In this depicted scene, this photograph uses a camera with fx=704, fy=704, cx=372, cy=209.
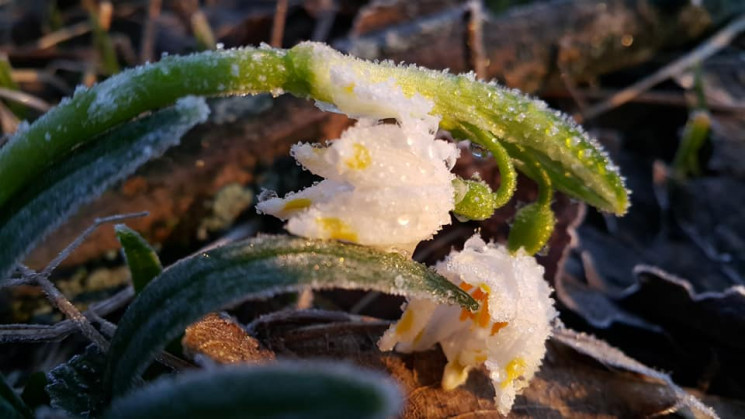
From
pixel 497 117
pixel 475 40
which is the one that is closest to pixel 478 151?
pixel 497 117

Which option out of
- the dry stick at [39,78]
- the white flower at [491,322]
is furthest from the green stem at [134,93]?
the dry stick at [39,78]

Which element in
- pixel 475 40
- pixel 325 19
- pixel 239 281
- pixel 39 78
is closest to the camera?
pixel 239 281

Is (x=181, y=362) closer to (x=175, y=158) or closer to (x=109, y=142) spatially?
(x=109, y=142)

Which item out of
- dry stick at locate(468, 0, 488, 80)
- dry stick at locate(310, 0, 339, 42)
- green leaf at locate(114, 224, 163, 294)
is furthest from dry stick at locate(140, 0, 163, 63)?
green leaf at locate(114, 224, 163, 294)

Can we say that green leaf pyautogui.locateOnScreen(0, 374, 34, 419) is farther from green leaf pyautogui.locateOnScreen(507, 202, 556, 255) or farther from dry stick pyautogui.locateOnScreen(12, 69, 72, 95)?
dry stick pyautogui.locateOnScreen(12, 69, 72, 95)

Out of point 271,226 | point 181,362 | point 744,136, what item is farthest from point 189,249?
point 744,136

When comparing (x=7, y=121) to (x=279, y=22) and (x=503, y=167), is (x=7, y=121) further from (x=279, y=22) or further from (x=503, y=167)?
(x=503, y=167)

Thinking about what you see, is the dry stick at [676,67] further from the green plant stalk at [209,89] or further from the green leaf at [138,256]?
the green leaf at [138,256]
